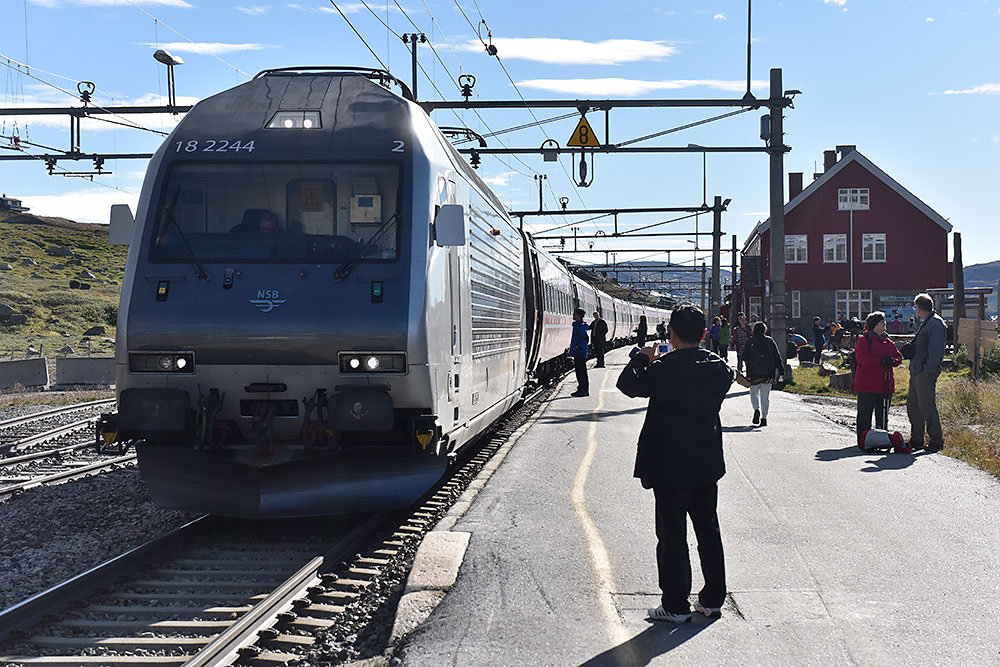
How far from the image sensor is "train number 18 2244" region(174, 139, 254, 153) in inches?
330

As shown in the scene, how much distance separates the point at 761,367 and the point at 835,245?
127 ft

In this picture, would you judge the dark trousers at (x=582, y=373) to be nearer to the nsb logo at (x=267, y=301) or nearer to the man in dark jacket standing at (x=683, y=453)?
the nsb logo at (x=267, y=301)

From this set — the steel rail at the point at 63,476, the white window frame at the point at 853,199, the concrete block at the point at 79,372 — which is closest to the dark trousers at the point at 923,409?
the steel rail at the point at 63,476

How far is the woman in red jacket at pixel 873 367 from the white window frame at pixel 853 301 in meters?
40.3

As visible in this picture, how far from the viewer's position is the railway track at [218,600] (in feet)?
17.8

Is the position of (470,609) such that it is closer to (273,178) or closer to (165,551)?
(165,551)

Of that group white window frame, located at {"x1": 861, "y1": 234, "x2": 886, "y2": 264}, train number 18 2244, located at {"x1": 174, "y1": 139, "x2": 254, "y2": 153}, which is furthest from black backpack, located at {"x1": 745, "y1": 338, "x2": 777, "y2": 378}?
white window frame, located at {"x1": 861, "y1": 234, "x2": 886, "y2": 264}

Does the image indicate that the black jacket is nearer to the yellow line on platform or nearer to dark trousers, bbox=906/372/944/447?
the yellow line on platform

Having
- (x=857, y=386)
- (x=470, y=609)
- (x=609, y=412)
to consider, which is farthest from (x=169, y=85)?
(x=470, y=609)

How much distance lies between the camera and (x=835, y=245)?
51719 millimetres

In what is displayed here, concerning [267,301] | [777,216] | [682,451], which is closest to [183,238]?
[267,301]

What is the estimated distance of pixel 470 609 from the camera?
5980 mm

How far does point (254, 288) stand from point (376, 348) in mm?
1059

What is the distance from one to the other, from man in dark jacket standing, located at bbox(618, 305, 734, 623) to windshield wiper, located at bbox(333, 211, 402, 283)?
9.23ft
